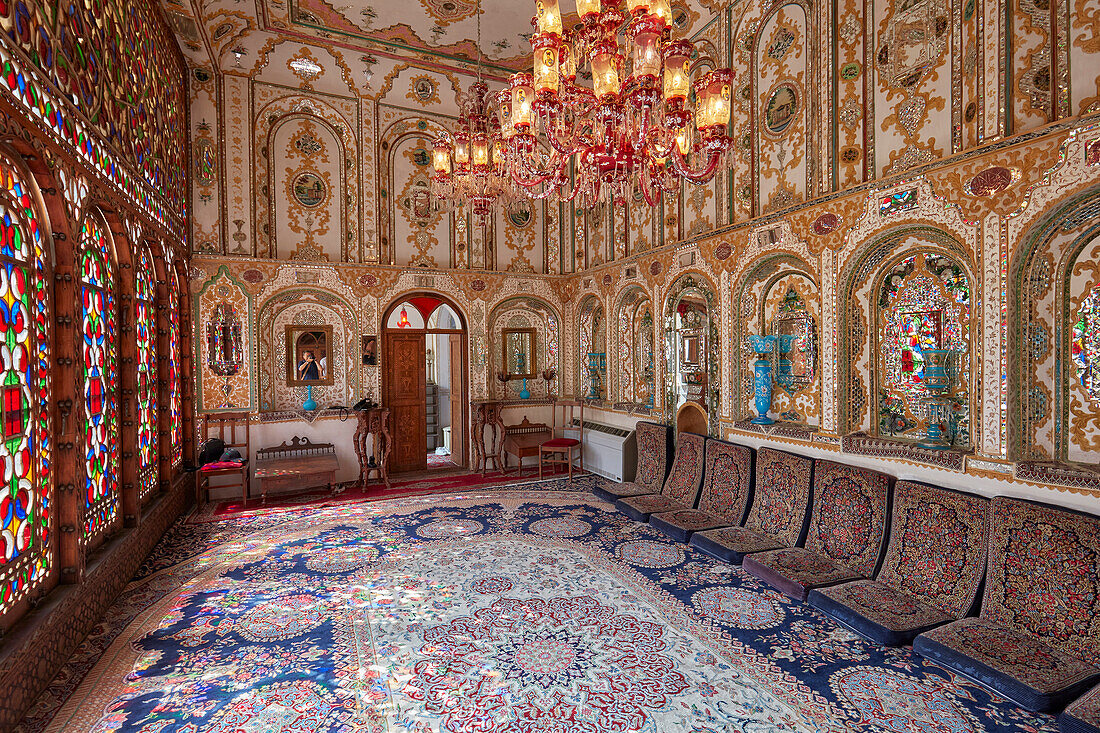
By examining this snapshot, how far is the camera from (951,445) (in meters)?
4.63

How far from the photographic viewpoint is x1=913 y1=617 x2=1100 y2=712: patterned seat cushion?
9.94 ft

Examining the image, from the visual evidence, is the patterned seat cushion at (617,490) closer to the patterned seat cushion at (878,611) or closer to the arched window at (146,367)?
the patterned seat cushion at (878,611)

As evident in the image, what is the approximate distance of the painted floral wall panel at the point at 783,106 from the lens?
5812 millimetres

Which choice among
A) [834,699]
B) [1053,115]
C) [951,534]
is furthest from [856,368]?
[834,699]

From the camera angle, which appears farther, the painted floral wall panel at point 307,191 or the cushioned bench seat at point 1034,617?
the painted floral wall panel at point 307,191

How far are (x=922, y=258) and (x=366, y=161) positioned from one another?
8218mm

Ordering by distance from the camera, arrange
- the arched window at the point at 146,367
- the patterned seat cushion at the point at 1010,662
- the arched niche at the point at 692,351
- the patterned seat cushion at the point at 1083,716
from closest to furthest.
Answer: the patterned seat cushion at the point at 1083,716 → the patterned seat cushion at the point at 1010,662 → the arched window at the point at 146,367 → the arched niche at the point at 692,351

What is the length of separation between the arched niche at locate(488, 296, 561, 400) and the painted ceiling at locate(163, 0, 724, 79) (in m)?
4.17

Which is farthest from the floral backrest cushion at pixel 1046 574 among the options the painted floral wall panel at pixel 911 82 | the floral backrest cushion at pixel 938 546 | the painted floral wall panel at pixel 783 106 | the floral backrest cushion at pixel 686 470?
the painted floral wall panel at pixel 783 106

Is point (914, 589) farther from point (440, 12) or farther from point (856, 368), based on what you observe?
point (440, 12)

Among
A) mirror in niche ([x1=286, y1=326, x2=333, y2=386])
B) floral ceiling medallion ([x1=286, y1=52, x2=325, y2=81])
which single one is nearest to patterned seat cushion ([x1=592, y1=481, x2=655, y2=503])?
mirror in niche ([x1=286, y1=326, x2=333, y2=386])

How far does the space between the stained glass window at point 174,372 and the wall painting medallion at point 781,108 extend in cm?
749

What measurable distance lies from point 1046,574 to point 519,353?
8.16 m

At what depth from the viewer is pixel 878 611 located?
3953 millimetres
